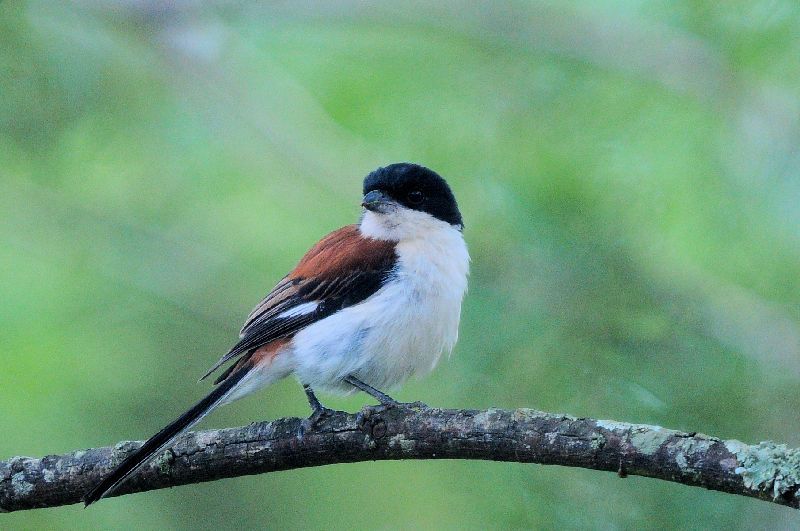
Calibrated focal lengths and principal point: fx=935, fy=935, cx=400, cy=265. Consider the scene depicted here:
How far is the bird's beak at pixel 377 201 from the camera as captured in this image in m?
3.86

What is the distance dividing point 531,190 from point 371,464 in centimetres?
202

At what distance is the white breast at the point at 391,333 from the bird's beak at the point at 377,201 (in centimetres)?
31

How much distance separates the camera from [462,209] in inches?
189

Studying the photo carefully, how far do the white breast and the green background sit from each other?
52 centimetres

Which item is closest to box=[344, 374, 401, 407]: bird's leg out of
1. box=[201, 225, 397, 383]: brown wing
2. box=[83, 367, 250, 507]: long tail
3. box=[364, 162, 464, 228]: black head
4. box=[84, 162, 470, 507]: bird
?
box=[84, 162, 470, 507]: bird

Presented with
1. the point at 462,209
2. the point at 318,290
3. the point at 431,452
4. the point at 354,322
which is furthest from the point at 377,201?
the point at 431,452

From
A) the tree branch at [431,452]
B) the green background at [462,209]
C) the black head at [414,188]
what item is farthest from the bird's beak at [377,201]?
the tree branch at [431,452]

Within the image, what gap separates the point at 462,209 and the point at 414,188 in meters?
0.80

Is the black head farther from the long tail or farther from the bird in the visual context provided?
the long tail

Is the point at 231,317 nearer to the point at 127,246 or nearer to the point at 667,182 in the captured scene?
the point at 127,246

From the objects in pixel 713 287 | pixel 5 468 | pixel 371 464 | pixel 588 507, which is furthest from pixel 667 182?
pixel 5 468

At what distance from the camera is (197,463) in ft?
9.75

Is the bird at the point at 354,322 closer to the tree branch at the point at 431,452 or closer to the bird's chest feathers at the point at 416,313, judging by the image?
the bird's chest feathers at the point at 416,313

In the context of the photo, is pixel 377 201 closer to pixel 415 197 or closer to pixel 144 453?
pixel 415 197
